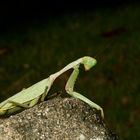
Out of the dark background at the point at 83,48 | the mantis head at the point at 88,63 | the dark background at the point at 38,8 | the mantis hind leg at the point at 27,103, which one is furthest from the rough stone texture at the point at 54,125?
the dark background at the point at 38,8

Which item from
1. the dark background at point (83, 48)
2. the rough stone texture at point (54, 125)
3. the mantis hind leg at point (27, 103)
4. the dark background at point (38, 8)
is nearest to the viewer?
the rough stone texture at point (54, 125)

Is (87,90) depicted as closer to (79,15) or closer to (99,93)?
(99,93)

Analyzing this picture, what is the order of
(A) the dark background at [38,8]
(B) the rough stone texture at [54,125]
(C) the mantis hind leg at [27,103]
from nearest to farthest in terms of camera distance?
(B) the rough stone texture at [54,125], (C) the mantis hind leg at [27,103], (A) the dark background at [38,8]

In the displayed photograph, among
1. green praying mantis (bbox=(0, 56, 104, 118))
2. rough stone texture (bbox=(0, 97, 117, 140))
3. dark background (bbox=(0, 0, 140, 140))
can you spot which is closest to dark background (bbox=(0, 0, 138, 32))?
dark background (bbox=(0, 0, 140, 140))

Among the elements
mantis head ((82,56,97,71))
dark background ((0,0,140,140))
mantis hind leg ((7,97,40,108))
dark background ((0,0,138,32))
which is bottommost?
dark background ((0,0,138,32))

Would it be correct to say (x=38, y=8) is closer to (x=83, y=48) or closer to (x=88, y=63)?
(x=83, y=48)

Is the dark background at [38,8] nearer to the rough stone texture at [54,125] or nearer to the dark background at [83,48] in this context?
the dark background at [83,48]

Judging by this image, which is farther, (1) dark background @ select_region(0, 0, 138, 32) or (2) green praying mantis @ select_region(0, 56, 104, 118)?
(1) dark background @ select_region(0, 0, 138, 32)

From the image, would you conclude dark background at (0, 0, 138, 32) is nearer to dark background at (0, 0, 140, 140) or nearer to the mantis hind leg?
dark background at (0, 0, 140, 140)
